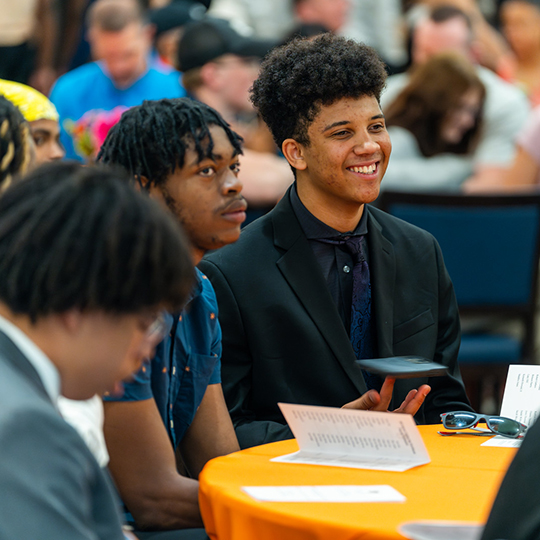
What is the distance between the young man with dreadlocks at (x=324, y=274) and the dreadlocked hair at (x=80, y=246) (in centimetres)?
116

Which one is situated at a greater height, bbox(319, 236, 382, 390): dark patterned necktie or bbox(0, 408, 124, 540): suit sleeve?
bbox(0, 408, 124, 540): suit sleeve

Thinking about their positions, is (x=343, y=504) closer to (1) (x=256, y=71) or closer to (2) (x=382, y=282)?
(2) (x=382, y=282)

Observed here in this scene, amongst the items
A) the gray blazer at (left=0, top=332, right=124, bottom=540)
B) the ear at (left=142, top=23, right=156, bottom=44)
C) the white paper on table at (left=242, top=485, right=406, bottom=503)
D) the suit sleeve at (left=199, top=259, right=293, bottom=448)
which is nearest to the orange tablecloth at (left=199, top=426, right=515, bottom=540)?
the white paper on table at (left=242, top=485, right=406, bottom=503)

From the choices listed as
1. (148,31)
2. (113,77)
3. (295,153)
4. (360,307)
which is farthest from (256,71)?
(360,307)

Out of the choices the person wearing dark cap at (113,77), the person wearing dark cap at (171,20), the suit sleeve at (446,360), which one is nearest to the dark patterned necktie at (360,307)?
the suit sleeve at (446,360)

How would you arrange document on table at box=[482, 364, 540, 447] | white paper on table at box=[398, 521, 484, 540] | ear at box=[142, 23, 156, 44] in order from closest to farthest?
white paper on table at box=[398, 521, 484, 540] < document on table at box=[482, 364, 540, 447] < ear at box=[142, 23, 156, 44]

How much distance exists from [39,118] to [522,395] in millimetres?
1880

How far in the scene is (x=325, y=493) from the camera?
1501 mm

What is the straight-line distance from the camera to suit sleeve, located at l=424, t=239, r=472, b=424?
7.77 ft

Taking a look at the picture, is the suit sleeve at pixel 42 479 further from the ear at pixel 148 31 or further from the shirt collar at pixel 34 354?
the ear at pixel 148 31

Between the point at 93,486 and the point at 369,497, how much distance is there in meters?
0.59

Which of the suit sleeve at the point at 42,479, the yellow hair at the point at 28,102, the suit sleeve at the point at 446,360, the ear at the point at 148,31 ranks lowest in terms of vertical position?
the suit sleeve at the point at 446,360

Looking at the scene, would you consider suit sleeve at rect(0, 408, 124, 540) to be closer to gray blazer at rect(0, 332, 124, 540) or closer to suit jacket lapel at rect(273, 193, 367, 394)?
gray blazer at rect(0, 332, 124, 540)

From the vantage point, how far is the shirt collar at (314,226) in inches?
92.9
